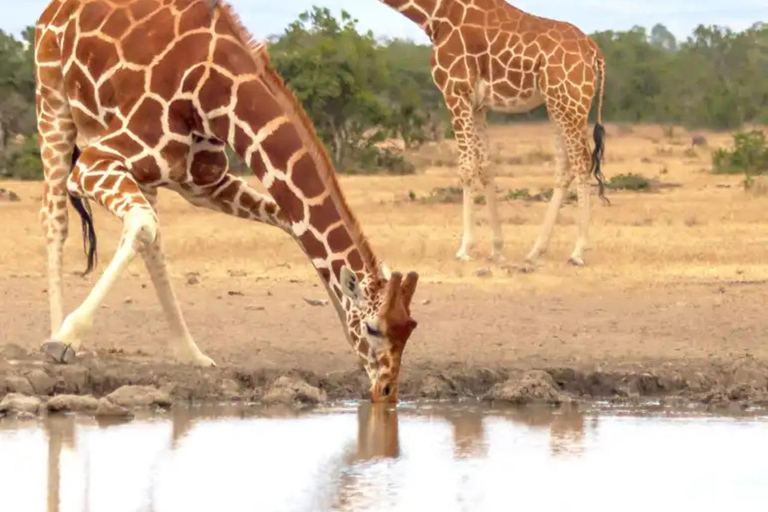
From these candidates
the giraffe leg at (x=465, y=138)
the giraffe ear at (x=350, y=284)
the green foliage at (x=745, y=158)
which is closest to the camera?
the giraffe ear at (x=350, y=284)

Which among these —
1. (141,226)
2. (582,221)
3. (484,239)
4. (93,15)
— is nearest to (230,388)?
(141,226)

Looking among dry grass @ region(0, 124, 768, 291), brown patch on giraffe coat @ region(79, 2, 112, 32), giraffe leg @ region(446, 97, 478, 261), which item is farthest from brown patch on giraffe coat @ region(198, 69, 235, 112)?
giraffe leg @ region(446, 97, 478, 261)

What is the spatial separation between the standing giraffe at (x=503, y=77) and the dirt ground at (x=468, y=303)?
0.66 meters

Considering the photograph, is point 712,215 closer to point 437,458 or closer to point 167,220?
point 167,220

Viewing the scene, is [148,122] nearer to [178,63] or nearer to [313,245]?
[178,63]

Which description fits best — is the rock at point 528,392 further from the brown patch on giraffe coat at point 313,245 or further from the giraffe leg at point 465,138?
the giraffe leg at point 465,138

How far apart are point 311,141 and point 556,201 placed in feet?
20.2

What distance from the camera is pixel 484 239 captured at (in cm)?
1541

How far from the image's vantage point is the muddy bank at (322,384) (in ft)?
25.9

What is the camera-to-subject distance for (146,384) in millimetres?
8203

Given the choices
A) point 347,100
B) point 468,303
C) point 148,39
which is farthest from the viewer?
point 347,100

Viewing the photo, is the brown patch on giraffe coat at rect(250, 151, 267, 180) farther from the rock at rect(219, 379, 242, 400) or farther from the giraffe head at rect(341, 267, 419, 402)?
the rock at rect(219, 379, 242, 400)

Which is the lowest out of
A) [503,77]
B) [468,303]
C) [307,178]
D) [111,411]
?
[111,411]

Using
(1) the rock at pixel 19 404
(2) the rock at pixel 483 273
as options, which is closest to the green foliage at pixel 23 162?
(2) the rock at pixel 483 273
